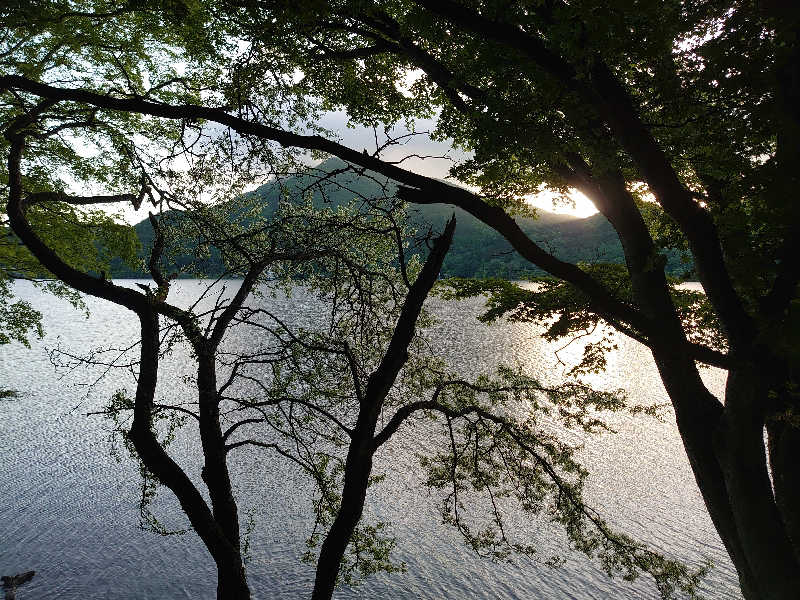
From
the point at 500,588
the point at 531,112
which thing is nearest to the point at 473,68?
the point at 531,112

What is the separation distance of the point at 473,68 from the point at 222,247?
515 centimetres

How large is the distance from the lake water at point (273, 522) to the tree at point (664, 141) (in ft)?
17.0

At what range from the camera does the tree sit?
5094 mm

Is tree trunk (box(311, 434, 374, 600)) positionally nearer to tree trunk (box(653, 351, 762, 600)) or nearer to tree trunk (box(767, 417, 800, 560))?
tree trunk (box(653, 351, 762, 600))

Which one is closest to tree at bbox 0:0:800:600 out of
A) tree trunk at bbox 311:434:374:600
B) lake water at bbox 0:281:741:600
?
tree trunk at bbox 311:434:374:600

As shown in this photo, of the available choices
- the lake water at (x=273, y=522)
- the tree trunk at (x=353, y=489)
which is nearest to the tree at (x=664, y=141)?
the tree trunk at (x=353, y=489)

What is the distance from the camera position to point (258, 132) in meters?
5.54

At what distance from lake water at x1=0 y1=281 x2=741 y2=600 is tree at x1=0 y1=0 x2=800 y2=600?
17.0ft

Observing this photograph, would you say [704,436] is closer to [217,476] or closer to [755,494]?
[755,494]

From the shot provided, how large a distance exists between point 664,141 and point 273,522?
2215cm

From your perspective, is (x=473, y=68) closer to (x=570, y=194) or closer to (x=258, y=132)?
(x=258, y=132)

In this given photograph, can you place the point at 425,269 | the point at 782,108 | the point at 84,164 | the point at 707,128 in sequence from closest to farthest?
1. the point at 782,108
2. the point at 425,269
3. the point at 707,128
4. the point at 84,164

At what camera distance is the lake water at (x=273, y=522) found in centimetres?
1886

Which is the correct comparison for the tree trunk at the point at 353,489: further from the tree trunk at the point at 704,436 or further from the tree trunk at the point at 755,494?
the tree trunk at the point at 755,494
